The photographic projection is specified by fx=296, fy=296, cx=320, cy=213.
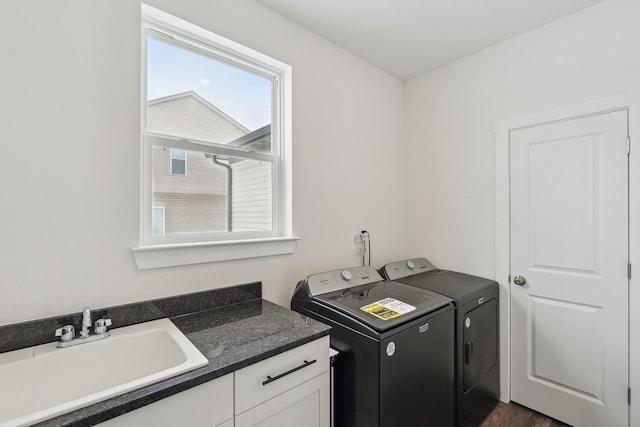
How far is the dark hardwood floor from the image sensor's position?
6.52 feet

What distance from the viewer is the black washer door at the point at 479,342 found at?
185cm

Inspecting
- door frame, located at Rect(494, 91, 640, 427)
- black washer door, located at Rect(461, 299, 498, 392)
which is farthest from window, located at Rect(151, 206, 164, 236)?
door frame, located at Rect(494, 91, 640, 427)

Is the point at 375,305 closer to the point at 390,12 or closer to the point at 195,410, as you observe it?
the point at 195,410

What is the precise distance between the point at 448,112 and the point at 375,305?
6.04 feet

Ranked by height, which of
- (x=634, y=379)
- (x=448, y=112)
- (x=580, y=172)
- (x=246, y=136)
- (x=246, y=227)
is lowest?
(x=634, y=379)

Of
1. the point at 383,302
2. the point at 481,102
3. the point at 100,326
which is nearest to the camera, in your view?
the point at 100,326

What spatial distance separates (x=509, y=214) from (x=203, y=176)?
6.99ft

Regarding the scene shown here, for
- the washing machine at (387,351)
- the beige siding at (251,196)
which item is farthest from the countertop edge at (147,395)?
the beige siding at (251,196)

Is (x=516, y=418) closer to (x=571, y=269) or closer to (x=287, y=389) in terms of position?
(x=571, y=269)

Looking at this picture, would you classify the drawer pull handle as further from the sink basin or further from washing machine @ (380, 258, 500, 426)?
washing machine @ (380, 258, 500, 426)

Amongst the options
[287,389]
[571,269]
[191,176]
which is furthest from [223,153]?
[571,269]

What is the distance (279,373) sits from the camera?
1.14m

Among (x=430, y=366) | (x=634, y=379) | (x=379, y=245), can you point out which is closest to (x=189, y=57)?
(x=379, y=245)

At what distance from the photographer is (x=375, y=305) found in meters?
1.59
